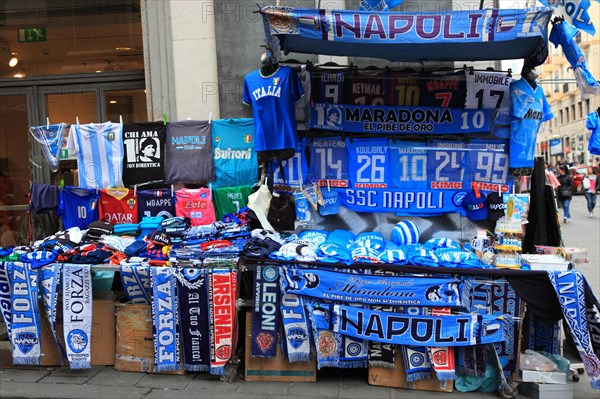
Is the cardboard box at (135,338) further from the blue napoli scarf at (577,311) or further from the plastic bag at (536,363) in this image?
the blue napoli scarf at (577,311)

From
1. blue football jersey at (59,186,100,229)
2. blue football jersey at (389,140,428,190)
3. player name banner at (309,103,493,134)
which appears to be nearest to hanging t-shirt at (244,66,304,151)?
player name banner at (309,103,493,134)

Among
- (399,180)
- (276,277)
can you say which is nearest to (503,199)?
(399,180)

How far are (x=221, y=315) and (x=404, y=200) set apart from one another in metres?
2.47

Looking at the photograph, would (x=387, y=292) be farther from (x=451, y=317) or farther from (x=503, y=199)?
(x=503, y=199)

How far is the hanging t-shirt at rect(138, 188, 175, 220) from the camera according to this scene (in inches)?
250

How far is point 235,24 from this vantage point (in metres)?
6.85

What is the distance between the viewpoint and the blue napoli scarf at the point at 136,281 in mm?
5191

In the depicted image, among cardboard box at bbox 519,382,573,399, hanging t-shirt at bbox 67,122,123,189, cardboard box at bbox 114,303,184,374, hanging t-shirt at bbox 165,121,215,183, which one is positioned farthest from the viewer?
hanging t-shirt at bbox 67,122,123,189

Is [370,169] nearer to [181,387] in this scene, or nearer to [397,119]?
[397,119]

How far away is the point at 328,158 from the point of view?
6109 millimetres

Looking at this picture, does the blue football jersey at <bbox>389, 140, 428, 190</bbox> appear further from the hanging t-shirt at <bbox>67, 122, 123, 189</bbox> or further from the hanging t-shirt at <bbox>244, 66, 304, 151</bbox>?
the hanging t-shirt at <bbox>67, 122, 123, 189</bbox>

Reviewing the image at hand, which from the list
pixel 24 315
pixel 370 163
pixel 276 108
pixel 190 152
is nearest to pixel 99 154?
pixel 190 152

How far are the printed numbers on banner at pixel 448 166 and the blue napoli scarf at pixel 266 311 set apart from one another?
91.9 inches

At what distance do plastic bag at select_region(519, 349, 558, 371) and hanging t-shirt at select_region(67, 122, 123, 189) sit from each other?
4.88 m
